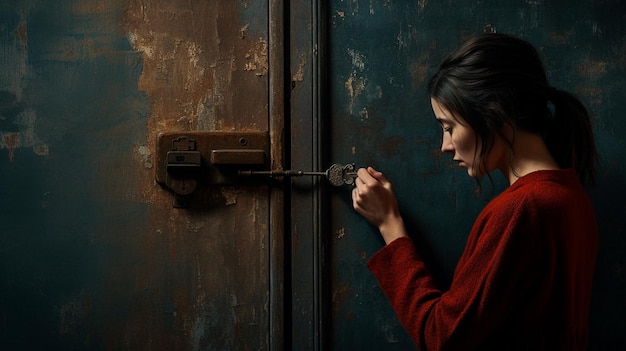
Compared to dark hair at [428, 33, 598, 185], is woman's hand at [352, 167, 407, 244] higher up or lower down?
lower down

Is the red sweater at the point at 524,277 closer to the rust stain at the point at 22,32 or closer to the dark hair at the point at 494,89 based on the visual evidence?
the dark hair at the point at 494,89

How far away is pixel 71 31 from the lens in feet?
3.66

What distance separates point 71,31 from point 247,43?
1.19 feet

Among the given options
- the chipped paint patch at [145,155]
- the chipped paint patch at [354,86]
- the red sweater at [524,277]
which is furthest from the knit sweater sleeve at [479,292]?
the chipped paint patch at [145,155]

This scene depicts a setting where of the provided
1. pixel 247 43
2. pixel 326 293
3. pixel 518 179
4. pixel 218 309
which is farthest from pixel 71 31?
pixel 518 179

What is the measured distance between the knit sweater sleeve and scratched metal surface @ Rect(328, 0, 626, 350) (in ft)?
0.66

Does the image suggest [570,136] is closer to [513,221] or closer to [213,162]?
[513,221]

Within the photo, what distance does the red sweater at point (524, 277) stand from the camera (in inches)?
32.0

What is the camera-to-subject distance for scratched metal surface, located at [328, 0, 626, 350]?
111 centimetres

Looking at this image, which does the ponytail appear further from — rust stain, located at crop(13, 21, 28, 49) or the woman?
rust stain, located at crop(13, 21, 28, 49)

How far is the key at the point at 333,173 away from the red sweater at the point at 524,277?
0.29m

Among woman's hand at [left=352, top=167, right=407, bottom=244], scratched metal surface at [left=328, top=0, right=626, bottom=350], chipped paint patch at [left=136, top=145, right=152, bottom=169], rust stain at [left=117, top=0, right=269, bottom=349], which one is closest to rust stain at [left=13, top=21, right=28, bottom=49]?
rust stain at [left=117, top=0, right=269, bottom=349]

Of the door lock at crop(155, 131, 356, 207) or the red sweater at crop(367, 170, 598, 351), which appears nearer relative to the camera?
the red sweater at crop(367, 170, 598, 351)

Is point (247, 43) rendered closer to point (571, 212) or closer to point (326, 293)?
point (326, 293)
